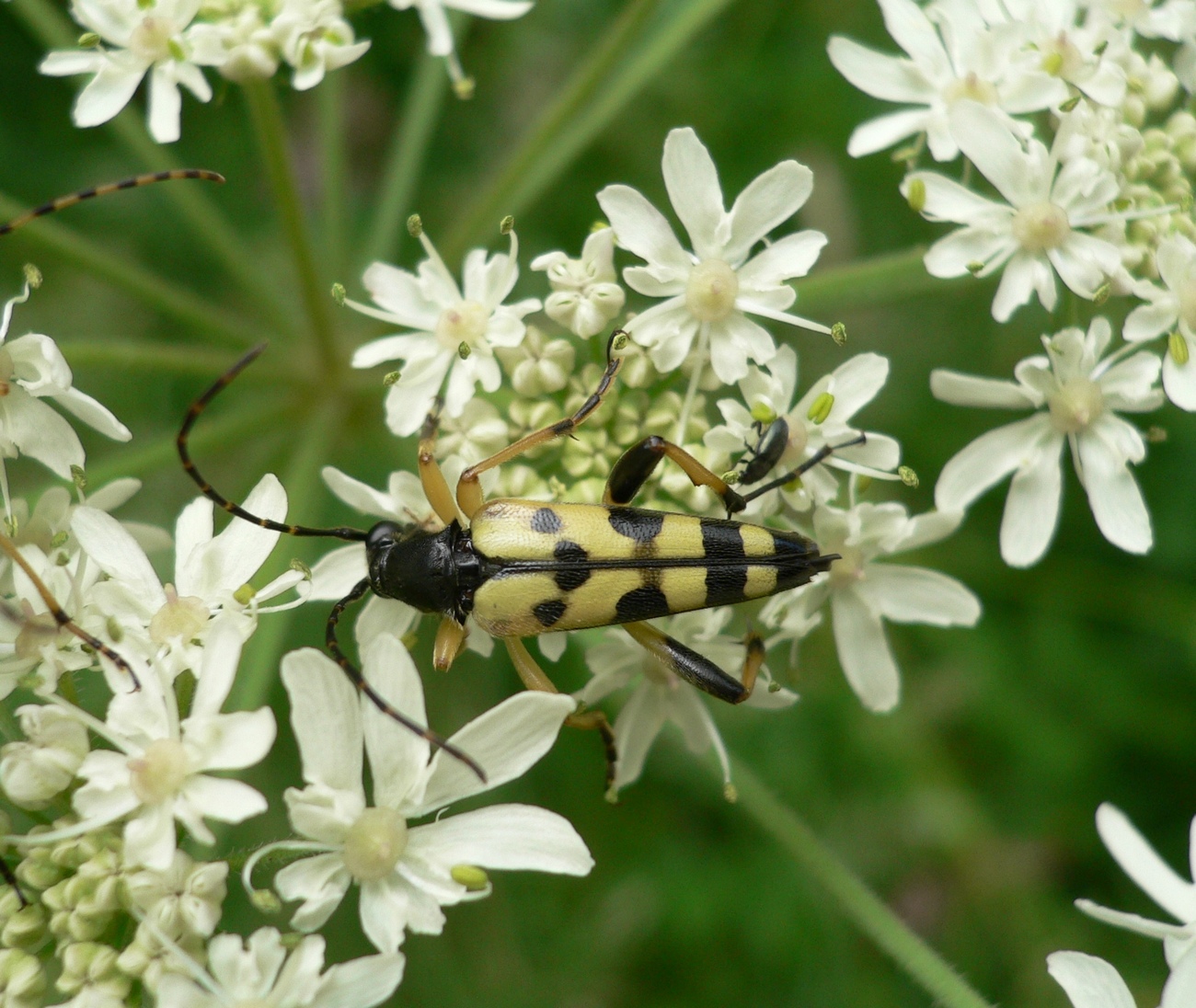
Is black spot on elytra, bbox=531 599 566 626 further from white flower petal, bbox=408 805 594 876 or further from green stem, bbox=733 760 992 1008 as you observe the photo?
green stem, bbox=733 760 992 1008

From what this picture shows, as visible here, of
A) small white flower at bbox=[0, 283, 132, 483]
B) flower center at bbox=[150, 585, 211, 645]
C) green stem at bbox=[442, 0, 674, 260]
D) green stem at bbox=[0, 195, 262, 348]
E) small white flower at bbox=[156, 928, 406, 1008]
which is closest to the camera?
small white flower at bbox=[156, 928, 406, 1008]

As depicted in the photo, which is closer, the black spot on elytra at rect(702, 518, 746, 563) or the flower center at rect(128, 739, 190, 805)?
the flower center at rect(128, 739, 190, 805)

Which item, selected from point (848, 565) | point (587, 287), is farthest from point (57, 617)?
point (848, 565)

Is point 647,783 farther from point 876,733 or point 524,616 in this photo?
point 524,616

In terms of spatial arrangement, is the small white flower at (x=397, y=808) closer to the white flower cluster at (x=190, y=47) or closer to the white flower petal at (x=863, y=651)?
the white flower petal at (x=863, y=651)

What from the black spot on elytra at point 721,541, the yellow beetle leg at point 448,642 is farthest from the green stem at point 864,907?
the yellow beetle leg at point 448,642

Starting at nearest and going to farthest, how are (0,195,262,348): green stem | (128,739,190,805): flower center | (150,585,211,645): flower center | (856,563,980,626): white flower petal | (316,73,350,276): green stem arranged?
(128,739,190,805): flower center, (150,585,211,645): flower center, (856,563,980,626): white flower petal, (0,195,262,348): green stem, (316,73,350,276): green stem

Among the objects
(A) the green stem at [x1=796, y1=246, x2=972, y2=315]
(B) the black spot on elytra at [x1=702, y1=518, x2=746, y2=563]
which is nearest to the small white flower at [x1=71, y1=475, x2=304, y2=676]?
(B) the black spot on elytra at [x1=702, y1=518, x2=746, y2=563]
